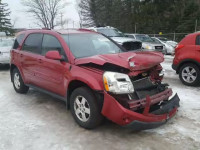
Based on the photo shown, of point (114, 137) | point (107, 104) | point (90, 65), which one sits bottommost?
point (114, 137)

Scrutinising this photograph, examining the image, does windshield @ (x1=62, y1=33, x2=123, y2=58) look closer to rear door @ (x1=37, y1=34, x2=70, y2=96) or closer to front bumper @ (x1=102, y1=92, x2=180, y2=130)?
rear door @ (x1=37, y1=34, x2=70, y2=96)

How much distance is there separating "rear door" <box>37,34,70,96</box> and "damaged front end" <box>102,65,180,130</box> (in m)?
1.15

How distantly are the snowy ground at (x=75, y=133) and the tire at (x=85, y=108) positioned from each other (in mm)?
170

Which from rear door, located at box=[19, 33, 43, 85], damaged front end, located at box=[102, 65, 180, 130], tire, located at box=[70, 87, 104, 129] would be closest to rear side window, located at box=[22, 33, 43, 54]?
rear door, located at box=[19, 33, 43, 85]

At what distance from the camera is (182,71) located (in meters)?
6.68

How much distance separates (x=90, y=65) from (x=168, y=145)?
1.74 meters

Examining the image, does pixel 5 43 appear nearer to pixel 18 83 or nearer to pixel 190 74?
pixel 18 83

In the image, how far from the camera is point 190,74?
651 cm

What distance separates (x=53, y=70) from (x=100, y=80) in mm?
1379

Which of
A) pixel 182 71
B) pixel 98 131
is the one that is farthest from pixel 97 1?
pixel 98 131

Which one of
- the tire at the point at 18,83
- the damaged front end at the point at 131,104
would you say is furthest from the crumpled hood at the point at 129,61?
the tire at the point at 18,83

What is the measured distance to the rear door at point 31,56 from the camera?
5078 mm

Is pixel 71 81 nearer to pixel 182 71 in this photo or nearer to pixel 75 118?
pixel 75 118

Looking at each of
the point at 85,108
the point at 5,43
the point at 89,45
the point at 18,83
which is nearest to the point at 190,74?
the point at 89,45
